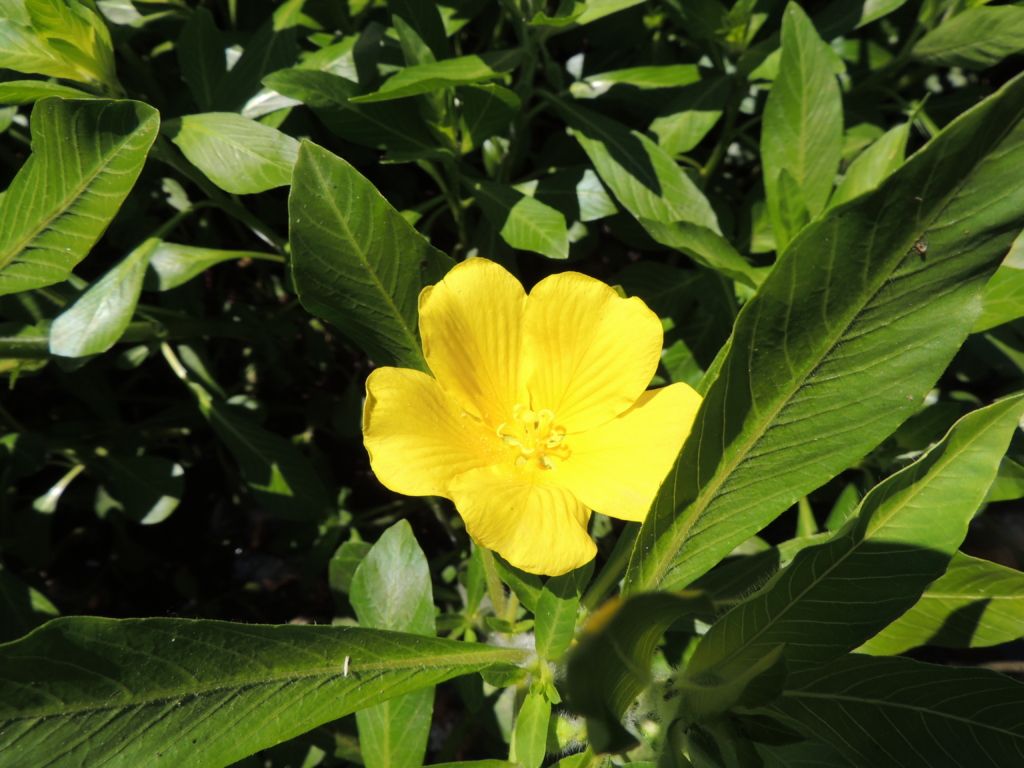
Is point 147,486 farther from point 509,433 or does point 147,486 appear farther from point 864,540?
point 864,540

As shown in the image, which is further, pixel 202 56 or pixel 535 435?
pixel 202 56

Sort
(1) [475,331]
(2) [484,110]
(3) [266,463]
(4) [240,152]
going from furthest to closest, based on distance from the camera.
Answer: (3) [266,463]
(2) [484,110]
(4) [240,152]
(1) [475,331]

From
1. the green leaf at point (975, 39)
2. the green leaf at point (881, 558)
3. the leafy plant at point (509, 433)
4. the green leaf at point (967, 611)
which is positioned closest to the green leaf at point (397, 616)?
the leafy plant at point (509, 433)

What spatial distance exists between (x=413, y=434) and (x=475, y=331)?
236 mm

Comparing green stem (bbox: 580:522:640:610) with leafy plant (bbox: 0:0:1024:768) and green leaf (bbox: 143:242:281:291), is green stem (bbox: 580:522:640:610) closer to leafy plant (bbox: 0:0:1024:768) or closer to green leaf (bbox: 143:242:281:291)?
leafy plant (bbox: 0:0:1024:768)

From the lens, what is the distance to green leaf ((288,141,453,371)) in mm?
1196

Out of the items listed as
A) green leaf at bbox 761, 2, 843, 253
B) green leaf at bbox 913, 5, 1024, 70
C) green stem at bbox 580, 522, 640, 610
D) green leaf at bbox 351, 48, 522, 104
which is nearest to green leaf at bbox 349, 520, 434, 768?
green stem at bbox 580, 522, 640, 610

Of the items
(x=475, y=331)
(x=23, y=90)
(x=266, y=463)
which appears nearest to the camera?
(x=475, y=331)

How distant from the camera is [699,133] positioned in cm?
194

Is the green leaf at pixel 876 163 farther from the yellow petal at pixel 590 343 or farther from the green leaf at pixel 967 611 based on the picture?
the green leaf at pixel 967 611

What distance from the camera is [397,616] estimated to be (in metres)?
1.57

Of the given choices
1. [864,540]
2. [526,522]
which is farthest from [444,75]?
[864,540]

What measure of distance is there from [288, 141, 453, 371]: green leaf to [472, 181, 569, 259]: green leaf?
0.37 m

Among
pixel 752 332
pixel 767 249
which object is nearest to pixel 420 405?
pixel 752 332
